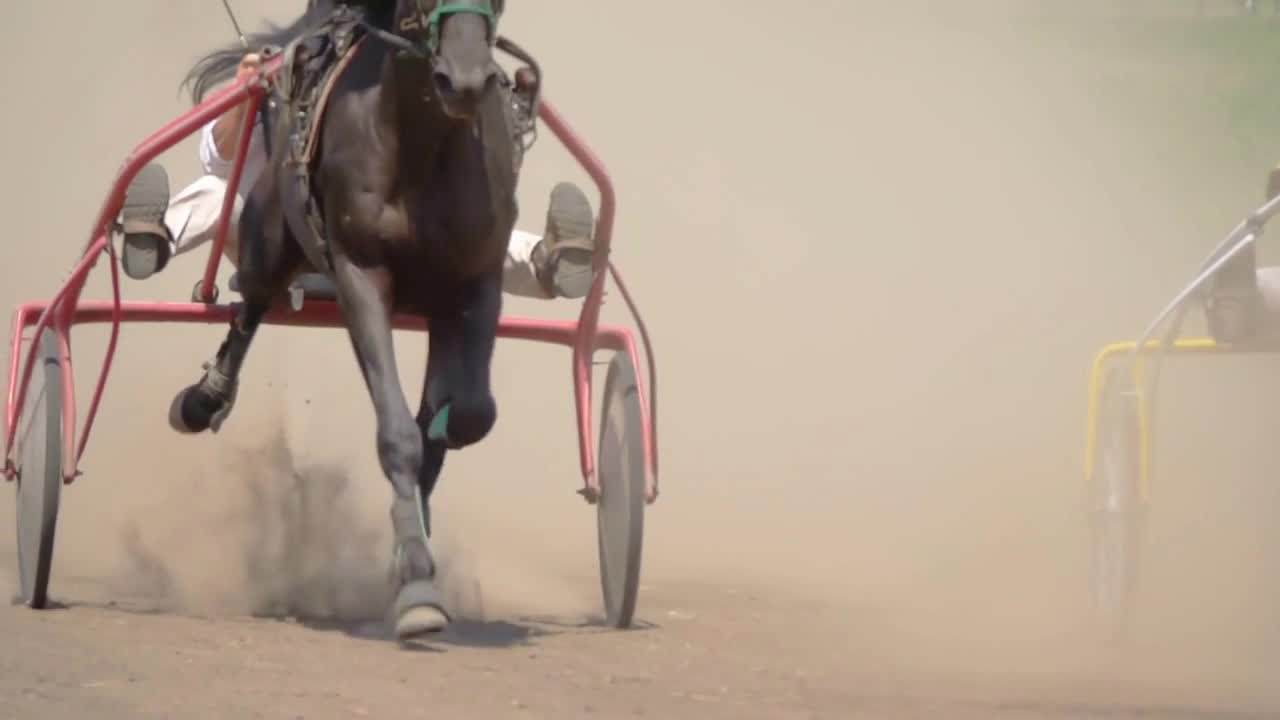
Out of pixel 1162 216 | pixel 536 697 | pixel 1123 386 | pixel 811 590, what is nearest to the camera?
pixel 536 697

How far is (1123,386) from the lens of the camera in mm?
6953

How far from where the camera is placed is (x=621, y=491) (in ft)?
20.3

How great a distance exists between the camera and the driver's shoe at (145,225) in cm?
609

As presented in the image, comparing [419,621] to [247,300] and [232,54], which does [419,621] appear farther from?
[232,54]

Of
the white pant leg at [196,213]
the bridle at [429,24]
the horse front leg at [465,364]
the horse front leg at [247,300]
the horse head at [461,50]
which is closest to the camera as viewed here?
the horse head at [461,50]

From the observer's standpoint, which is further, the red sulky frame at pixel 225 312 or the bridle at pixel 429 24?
the red sulky frame at pixel 225 312

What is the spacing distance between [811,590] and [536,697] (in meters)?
3.01

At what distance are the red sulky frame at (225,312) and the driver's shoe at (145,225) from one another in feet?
0.15

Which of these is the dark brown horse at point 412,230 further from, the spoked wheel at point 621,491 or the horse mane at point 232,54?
the horse mane at point 232,54

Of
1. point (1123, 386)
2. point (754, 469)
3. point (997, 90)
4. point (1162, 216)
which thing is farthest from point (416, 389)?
point (997, 90)

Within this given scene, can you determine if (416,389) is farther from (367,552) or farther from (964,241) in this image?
(964,241)

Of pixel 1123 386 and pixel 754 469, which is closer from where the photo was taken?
pixel 1123 386

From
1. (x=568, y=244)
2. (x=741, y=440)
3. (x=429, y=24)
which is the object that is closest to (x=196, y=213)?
(x=568, y=244)

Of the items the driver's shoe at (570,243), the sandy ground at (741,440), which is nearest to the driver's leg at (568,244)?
the driver's shoe at (570,243)
